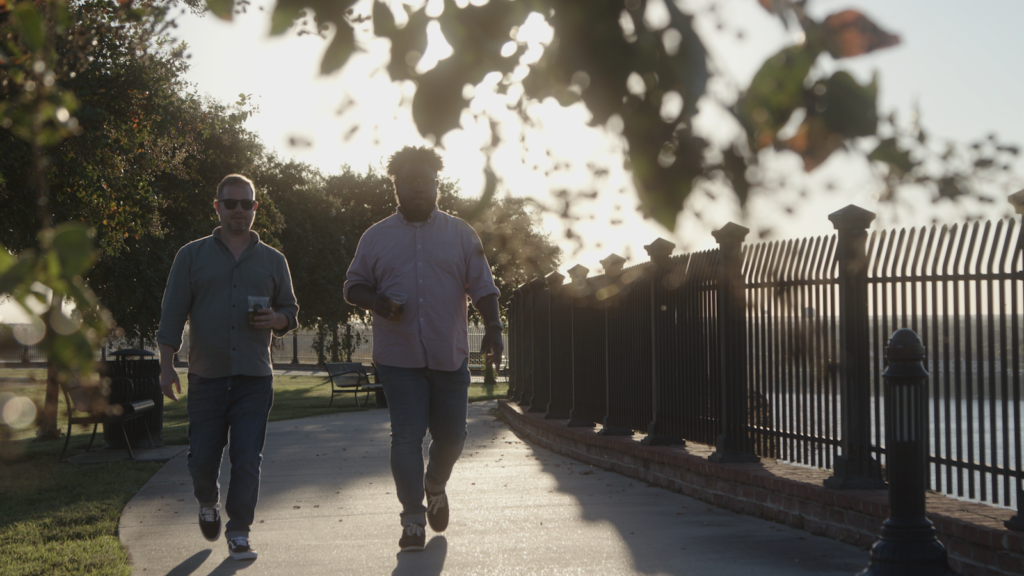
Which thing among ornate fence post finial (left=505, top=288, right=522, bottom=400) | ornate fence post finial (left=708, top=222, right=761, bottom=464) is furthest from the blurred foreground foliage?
ornate fence post finial (left=505, top=288, right=522, bottom=400)

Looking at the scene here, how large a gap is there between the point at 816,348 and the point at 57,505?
6.19 m

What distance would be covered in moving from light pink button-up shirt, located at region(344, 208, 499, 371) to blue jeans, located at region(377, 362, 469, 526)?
0.30 feet

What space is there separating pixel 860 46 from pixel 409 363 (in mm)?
3602

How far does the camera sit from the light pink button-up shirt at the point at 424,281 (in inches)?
187

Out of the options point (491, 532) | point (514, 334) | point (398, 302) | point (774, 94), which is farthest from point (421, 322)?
point (514, 334)

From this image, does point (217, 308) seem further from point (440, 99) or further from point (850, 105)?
point (850, 105)

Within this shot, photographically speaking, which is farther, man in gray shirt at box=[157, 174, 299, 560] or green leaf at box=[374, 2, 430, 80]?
man in gray shirt at box=[157, 174, 299, 560]

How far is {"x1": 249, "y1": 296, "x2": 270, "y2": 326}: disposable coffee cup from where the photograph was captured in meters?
4.67

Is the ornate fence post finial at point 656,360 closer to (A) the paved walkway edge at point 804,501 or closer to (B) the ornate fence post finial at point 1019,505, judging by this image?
(A) the paved walkway edge at point 804,501

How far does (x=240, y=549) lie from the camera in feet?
14.9

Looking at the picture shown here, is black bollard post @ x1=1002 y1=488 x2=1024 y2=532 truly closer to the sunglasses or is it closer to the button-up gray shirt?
the button-up gray shirt

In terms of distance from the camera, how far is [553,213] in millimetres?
1836

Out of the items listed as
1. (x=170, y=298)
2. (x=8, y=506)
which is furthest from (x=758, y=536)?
(x=8, y=506)

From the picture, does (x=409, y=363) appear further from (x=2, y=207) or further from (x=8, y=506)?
(x=2, y=207)
